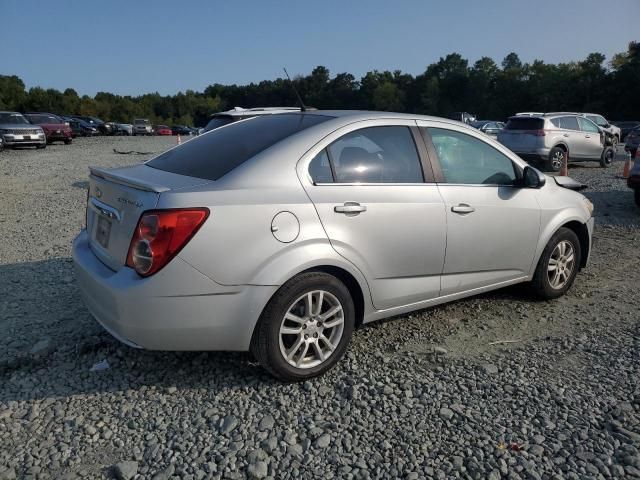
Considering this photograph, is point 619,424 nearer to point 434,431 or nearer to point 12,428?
point 434,431

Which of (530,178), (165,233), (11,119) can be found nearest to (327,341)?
(165,233)

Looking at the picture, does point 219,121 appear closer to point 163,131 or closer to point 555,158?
point 555,158

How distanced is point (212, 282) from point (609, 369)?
2.61 m

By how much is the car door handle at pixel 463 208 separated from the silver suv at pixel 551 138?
12175mm

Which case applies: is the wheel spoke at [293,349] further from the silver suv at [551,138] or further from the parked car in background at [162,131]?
the parked car in background at [162,131]

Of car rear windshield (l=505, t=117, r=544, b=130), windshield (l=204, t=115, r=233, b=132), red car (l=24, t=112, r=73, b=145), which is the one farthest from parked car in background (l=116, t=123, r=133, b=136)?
windshield (l=204, t=115, r=233, b=132)

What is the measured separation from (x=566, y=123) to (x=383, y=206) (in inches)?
560

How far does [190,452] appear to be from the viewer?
2721 millimetres

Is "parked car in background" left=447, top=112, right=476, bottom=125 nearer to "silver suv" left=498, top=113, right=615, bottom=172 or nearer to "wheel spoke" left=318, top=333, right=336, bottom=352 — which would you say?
"silver suv" left=498, top=113, right=615, bottom=172

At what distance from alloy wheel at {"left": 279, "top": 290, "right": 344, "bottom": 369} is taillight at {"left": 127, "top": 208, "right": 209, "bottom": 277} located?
0.74m

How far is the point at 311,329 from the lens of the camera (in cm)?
335

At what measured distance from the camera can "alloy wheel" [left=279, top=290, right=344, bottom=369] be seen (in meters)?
3.29

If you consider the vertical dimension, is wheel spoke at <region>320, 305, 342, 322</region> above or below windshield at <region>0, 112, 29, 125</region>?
below

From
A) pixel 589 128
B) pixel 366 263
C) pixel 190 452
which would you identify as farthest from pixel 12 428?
pixel 589 128
